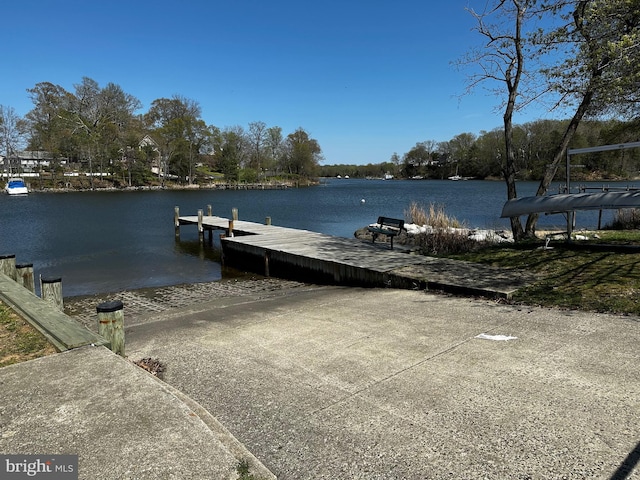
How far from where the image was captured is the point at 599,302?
5.93 metres

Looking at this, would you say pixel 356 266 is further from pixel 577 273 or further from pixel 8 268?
pixel 8 268

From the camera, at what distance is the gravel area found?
30.3 feet

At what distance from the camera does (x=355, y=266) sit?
963cm

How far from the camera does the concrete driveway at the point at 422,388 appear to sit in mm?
2684

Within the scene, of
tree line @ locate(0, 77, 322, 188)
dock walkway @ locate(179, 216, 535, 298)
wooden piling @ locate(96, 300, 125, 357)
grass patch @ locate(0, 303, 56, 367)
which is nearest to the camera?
grass patch @ locate(0, 303, 56, 367)

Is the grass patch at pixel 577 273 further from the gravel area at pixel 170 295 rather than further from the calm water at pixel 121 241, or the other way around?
the calm water at pixel 121 241

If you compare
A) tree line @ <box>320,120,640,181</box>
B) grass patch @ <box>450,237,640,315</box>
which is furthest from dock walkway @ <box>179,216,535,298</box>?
tree line @ <box>320,120,640,181</box>

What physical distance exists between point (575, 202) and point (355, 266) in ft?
15.8

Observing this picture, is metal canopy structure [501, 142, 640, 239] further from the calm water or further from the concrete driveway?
the calm water

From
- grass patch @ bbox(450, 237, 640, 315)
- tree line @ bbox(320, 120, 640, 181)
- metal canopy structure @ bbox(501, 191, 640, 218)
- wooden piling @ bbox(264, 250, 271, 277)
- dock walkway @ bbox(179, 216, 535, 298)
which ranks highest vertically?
tree line @ bbox(320, 120, 640, 181)

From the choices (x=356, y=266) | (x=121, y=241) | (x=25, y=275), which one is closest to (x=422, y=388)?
(x=356, y=266)

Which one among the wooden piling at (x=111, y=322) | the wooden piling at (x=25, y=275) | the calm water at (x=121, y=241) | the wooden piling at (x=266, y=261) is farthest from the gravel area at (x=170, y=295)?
the wooden piling at (x=111, y=322)

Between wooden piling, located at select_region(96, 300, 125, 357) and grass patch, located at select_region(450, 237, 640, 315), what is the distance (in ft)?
17.4

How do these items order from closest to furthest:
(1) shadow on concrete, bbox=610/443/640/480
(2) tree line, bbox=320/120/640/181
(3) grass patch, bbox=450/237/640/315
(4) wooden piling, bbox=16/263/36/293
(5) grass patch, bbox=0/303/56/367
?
(1) shadow on concrete, bbox=610/443/640/480
(5) grass patch, bbox=0/303/56/367
(3) grass patch, bbox=450/237/640/315
(4) wooden piling, bbox=16/263/36/293
(2) tree line, bbox=320/120/640/181
